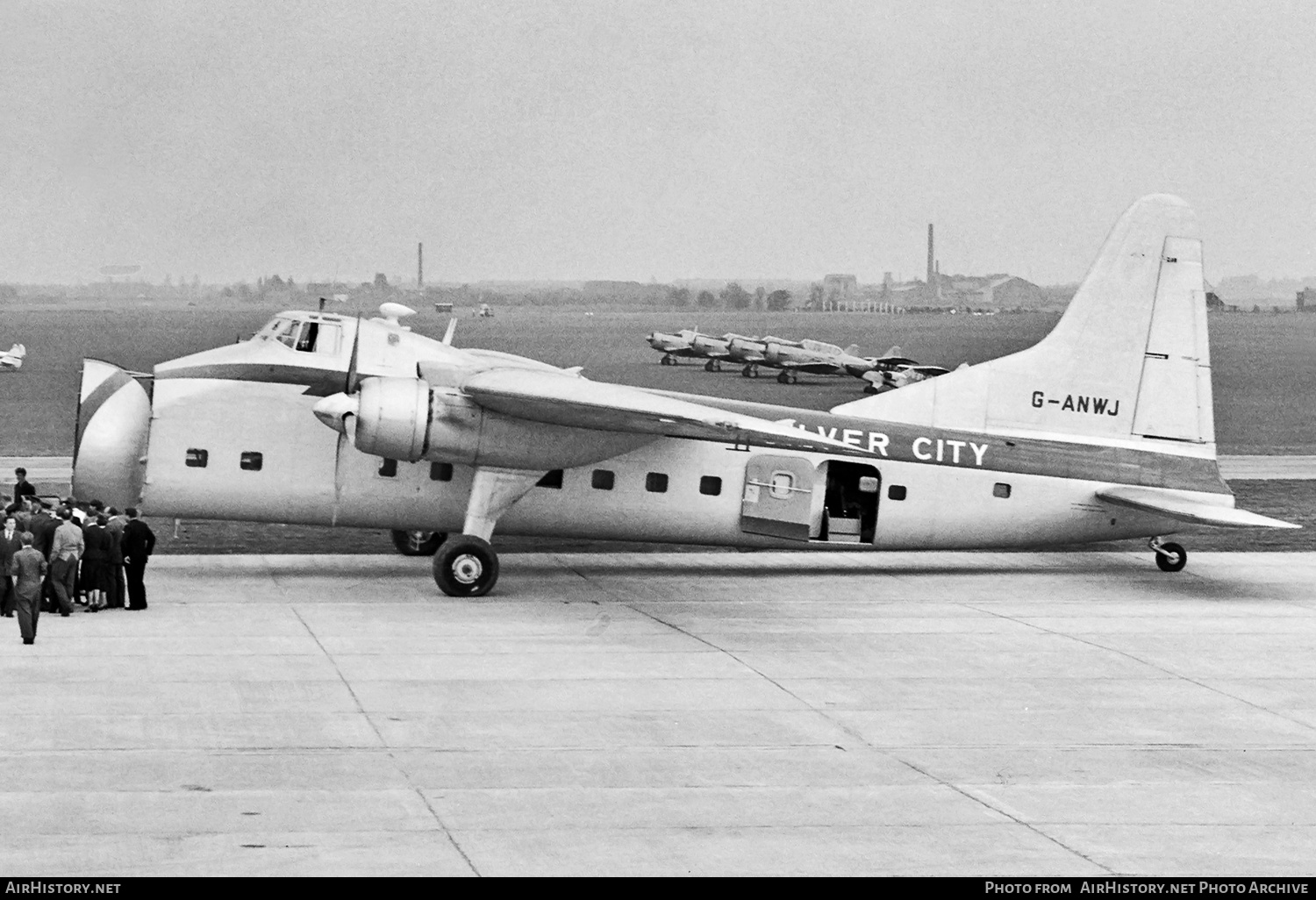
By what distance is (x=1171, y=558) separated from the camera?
28156 millimetres

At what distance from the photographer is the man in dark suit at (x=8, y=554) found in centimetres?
2055

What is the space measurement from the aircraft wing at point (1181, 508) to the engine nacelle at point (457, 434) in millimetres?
7957

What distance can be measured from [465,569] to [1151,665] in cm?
983

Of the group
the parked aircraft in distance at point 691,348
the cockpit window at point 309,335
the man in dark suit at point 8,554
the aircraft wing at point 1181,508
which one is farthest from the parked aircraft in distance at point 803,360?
the man in dark suit at point 8,554

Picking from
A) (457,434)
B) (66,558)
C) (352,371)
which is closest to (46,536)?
(66,558)

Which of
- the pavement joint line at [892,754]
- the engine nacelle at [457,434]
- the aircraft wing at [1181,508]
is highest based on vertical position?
the engine nacelle at [457,434]

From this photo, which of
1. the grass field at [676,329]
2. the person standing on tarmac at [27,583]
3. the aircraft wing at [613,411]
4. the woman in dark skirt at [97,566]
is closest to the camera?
the person standing on tarmac at [27,583]

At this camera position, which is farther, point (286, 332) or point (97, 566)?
point (286, 332)

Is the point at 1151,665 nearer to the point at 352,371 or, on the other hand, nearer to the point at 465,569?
the point at 465,569

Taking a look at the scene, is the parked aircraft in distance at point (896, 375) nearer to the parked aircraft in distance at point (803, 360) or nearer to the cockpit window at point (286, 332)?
the parked aircraft in distance at point (803, 360)

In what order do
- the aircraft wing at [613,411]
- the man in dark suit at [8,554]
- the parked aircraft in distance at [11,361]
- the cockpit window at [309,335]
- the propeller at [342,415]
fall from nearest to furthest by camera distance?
1. the man in dark suit at [8,554]
2. the aircraft wing at [613,411]
3. the propeller at [342,415]
4. the cockpit window at [309,335]
5. the parked aircraft in distance at [11,361]

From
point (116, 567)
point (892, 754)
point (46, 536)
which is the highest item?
point (46, 536)

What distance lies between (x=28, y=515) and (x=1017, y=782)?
14107mm
